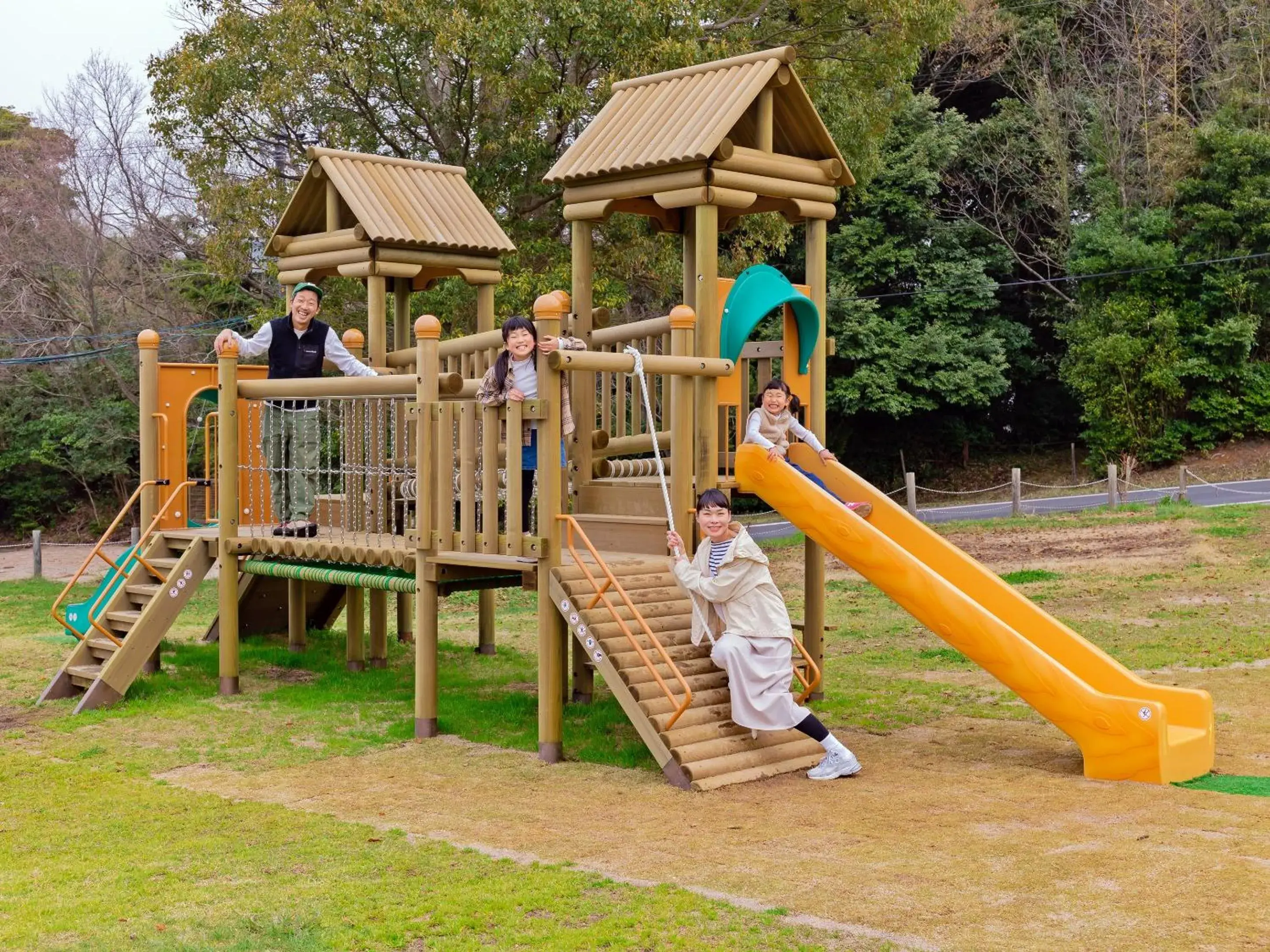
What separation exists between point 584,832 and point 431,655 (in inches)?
113

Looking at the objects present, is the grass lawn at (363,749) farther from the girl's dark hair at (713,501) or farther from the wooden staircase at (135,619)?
the girl's dark hair at (713,501)

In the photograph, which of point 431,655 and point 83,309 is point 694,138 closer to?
point 431,655

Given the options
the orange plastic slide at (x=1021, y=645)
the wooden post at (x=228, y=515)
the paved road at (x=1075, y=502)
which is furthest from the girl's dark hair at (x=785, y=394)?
the paved road at (x=1075, y=502)

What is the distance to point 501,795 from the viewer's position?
7473 mm

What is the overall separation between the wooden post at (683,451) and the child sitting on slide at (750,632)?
2.62 ft

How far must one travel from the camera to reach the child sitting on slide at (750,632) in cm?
772

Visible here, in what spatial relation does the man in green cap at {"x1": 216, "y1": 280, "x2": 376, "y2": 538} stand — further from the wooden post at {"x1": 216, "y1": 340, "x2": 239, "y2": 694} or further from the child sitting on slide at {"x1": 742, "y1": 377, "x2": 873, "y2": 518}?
the child sitting on slide at {"x1": 742, "y1": 377, "x2": 873, "y2": 518}

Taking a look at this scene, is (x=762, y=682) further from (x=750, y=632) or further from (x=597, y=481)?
(x=597, y=481)

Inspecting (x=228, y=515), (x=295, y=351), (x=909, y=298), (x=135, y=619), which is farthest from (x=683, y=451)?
(x=909, y=298)

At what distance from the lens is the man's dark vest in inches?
428

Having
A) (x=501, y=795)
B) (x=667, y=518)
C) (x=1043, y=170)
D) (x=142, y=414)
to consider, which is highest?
(x=1043, y=170)

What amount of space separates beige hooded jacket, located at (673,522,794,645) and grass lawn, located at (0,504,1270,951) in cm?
114

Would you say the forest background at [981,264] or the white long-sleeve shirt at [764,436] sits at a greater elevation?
the forest background at [981,264]

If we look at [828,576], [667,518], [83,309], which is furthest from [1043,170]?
[667,518]
